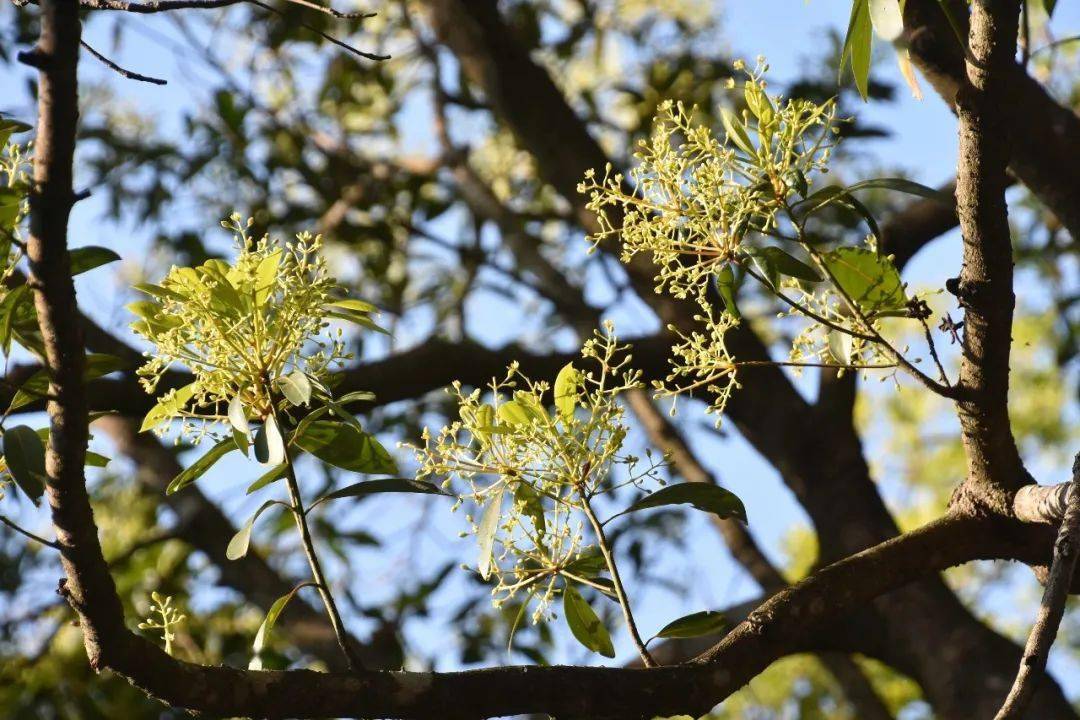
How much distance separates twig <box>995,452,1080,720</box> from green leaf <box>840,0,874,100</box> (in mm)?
415

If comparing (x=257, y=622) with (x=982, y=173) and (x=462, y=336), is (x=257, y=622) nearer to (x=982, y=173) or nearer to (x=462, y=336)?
(x=462, y=336)

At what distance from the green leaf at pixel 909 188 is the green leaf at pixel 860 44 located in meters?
0.08

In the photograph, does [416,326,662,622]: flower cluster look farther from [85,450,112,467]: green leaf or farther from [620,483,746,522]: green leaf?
[85,450,112,467]: green leaf

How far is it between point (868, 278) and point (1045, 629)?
0.99 feet

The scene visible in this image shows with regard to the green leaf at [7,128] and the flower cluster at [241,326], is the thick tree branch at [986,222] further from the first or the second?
the green leaf at [7,128]

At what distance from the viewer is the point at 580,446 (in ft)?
2.90

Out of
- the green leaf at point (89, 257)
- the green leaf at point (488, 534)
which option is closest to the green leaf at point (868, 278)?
the green leaf at point (488, 534)

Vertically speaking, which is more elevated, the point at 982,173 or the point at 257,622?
the point at 257,622

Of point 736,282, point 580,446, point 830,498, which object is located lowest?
point 580,446

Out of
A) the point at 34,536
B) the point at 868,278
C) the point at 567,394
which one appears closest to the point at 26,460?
the point at 34,536

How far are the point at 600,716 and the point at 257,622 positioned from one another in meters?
2.38

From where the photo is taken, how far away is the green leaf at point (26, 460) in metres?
0.75

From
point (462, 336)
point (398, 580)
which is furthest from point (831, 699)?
point (462, 336)

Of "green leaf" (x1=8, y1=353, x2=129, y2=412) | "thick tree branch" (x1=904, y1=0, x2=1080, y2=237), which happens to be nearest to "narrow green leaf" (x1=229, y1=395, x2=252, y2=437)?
"green leaf" (x1=8, y1=353, x2=129, y2=412)
